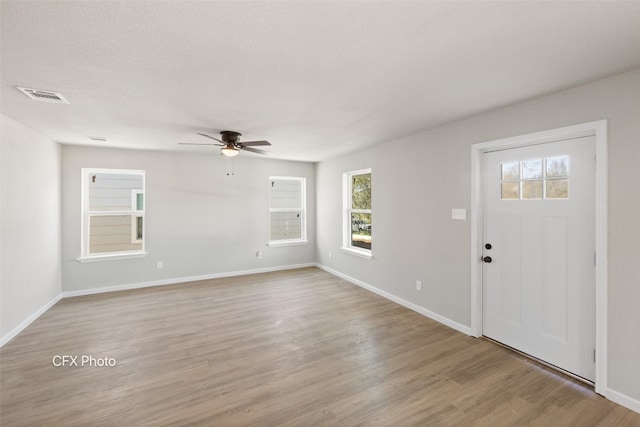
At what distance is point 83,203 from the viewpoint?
4.41 metres

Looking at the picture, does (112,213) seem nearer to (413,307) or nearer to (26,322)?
(26,322)

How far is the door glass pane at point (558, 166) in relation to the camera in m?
2.36

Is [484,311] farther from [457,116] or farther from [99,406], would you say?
[99,406]

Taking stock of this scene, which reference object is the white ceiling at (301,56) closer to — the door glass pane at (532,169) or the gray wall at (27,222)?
the gray wall at (27,222)

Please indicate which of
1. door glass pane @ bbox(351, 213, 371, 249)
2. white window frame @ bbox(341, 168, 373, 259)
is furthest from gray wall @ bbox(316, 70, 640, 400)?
door glass pane @ bbox(351, 213, 371, 249)

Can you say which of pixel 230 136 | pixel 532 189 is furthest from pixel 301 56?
pixel 532 189

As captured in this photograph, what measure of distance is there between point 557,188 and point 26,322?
6.01 meters

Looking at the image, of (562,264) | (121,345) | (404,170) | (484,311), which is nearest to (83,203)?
(121,345)

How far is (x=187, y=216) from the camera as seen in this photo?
5102mm

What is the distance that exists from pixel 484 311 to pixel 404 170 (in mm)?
2047

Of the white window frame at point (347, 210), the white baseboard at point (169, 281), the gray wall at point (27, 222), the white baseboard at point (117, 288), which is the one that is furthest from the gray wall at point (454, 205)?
the gray wall at point (27, 222)

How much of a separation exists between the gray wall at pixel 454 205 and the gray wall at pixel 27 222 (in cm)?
451

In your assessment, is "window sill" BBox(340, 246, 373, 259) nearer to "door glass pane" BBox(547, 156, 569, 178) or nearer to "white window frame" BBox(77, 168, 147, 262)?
"door glass pane" BBox(547, 156, 569, 178)

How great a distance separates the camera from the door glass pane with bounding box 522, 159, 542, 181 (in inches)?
99.8
